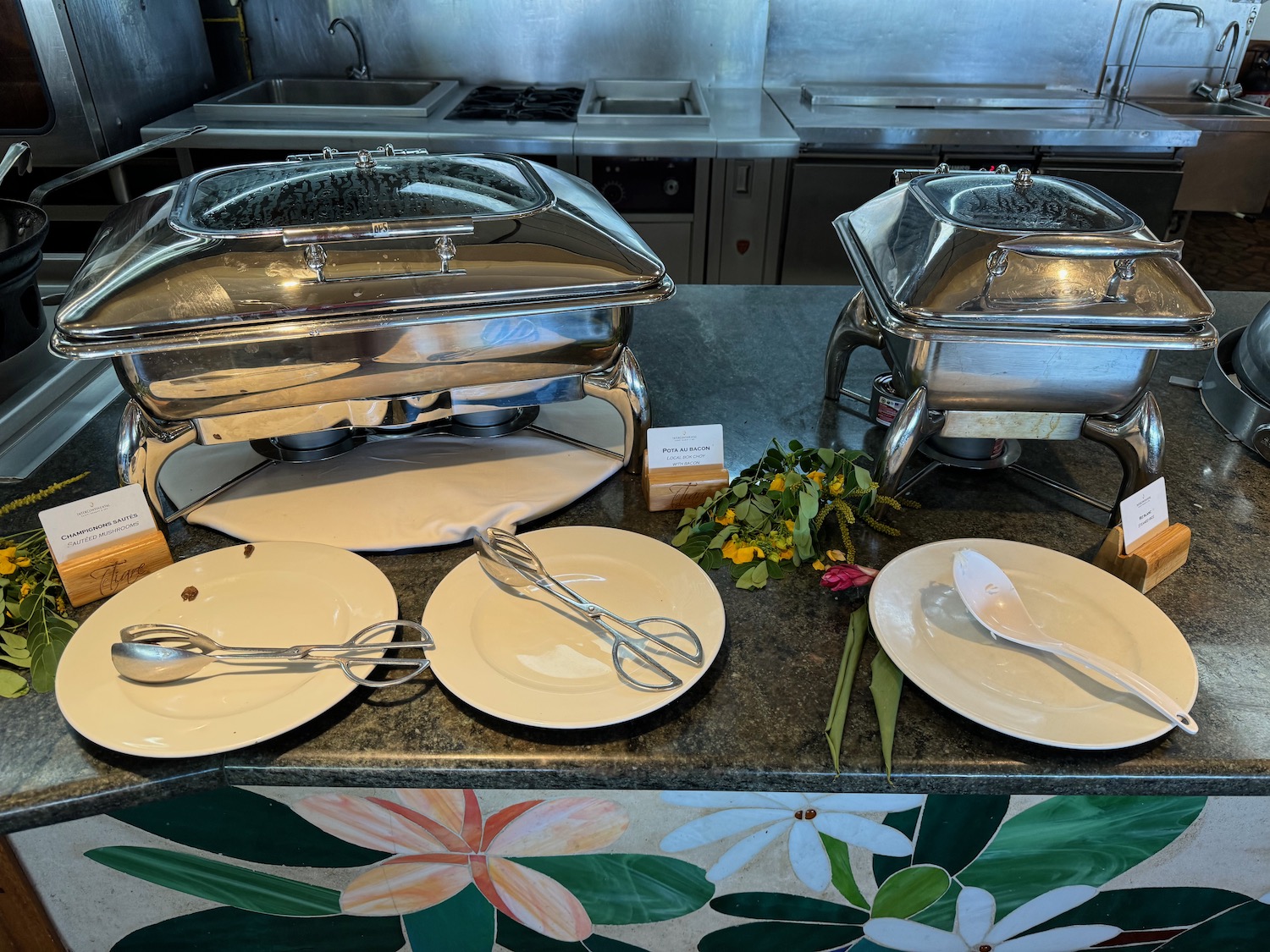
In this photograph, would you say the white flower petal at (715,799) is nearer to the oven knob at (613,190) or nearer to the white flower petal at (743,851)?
the white flower petal at (743,851)

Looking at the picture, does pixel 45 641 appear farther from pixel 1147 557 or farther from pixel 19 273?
pixel 1147 557

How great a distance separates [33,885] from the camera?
2.63ft

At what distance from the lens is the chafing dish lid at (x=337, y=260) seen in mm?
777

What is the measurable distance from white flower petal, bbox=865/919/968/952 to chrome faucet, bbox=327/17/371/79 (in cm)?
297

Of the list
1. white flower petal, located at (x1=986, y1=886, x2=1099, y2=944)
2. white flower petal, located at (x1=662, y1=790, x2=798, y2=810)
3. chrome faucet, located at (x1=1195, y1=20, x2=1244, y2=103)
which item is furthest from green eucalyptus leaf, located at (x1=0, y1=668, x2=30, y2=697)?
chrome faucet, located at (x1=1195, y1=20, x2=1244, y2=103)

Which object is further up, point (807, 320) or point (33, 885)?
point (807, 320)

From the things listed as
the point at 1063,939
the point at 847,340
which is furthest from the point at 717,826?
the point at 847,340

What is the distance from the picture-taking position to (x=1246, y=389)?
1.12 m

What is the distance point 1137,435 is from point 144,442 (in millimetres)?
1057

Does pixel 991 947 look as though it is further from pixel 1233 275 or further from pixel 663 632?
pixel 1233 275

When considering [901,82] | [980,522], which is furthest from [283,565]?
[901,82]

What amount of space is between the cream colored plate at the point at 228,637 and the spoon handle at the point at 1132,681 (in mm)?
614

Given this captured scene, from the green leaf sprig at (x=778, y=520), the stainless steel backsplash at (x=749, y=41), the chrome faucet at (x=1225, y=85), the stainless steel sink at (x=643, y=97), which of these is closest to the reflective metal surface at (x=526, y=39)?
the stainless steel backsplash at (x=749, y=41)

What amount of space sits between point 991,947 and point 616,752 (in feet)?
1.66
